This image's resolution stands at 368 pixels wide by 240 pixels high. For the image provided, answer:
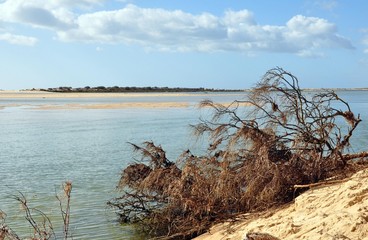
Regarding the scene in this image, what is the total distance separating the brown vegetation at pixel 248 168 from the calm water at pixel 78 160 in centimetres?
98

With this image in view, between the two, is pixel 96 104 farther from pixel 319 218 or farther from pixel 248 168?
pixel 319 218

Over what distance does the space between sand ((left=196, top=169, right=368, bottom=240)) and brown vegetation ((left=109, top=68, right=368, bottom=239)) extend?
540mm

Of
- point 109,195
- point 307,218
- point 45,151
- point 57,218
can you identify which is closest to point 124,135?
point 45,151

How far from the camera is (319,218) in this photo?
6383mm

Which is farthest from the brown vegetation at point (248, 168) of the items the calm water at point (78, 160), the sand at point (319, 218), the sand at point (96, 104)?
the sand at point (96, 104)

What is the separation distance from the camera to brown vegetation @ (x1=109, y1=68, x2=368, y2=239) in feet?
29.8

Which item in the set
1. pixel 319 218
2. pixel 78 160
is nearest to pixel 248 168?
pixel 319 218

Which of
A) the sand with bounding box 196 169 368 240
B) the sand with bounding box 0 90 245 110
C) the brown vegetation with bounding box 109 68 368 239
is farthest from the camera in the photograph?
the sand with bounding box 0 90 245 110

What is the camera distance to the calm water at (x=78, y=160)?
10.9 m

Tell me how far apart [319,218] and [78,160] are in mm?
13480

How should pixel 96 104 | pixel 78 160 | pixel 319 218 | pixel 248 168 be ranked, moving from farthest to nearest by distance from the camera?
pixel 96 104, pixel 78 160, pixel 248 168, pixel 319 218

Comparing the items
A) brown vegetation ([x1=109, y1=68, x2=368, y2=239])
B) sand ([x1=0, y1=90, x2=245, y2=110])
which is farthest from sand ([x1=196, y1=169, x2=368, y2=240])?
sand ([x1=0, y1=90, x2=245, y2=110])

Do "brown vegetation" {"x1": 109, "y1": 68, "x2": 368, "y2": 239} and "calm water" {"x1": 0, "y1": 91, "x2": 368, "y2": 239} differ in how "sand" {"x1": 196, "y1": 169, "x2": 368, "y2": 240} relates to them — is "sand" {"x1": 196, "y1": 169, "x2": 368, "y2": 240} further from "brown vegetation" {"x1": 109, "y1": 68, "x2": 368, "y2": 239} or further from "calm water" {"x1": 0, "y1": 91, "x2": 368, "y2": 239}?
"calm water" {"x1": 0, "y1": 91, "x2": 368, "y2": 239}

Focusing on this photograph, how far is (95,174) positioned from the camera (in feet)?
51.3
